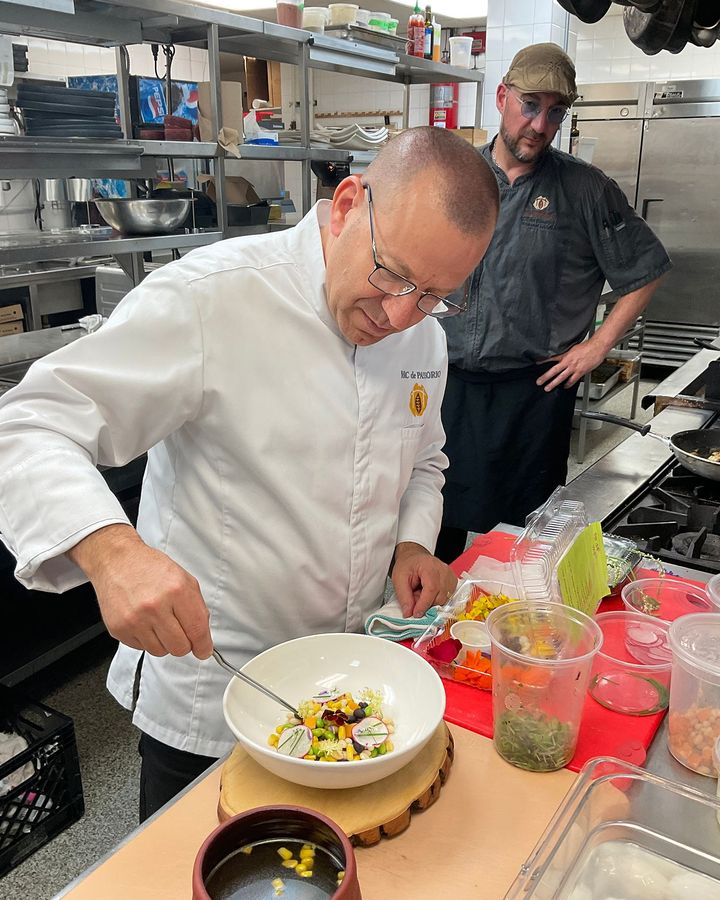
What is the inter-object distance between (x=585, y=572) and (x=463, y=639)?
23 centimetres

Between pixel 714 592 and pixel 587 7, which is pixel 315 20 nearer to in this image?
pixel 587 7

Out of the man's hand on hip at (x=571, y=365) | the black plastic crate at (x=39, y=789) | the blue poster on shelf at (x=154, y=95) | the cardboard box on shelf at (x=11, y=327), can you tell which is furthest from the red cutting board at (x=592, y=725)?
the cardboard box on shelf at (x=11, y=327)

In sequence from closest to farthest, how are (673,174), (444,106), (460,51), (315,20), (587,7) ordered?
(587,7), (315,20), (460,51), (444,106), (673,174)

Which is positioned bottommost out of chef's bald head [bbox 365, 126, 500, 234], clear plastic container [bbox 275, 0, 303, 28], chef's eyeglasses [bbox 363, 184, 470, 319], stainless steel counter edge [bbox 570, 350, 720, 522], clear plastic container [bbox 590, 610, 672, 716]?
stainless steel counter edge [bbox 570, 350, 720, 522]

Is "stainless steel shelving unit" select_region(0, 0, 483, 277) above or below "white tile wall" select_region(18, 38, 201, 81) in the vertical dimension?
below

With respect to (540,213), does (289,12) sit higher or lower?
higher

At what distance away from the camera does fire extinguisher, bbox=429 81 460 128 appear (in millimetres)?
5387

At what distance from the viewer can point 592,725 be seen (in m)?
1.06

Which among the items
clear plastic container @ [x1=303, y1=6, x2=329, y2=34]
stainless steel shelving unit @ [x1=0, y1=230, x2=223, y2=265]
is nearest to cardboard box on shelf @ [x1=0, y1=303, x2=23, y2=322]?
stainless steel shelving unit @ [x1=0, y1=230, x2=223, y2=265]

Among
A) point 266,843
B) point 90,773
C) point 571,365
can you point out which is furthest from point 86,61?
point 266,843

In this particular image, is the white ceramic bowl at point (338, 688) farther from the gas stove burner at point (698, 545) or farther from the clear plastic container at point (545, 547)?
the gas stove burner at point (698, 545)

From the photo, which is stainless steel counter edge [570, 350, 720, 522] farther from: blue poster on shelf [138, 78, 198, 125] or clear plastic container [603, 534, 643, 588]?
blue poster on shelf [138, 78, 198, 125]

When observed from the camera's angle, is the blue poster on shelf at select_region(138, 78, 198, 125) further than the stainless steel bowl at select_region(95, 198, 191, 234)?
Yes

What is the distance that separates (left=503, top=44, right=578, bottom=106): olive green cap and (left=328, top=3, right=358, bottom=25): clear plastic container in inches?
68.2
